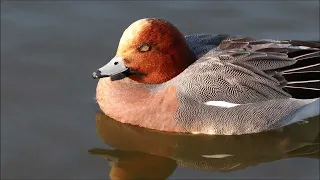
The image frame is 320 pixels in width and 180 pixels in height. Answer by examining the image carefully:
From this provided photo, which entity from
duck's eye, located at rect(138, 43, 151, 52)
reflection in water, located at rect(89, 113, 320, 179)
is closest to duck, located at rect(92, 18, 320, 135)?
duck's eye, located at rect(138, 43, 151, 52)

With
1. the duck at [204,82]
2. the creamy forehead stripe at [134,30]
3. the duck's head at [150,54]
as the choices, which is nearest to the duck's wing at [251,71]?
the duck at [204,82]

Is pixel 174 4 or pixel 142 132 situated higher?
pixel 174 4

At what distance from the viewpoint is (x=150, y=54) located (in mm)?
6430

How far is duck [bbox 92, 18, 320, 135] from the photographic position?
642 centimetres

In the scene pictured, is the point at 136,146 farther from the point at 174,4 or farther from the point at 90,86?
the point at 174,4

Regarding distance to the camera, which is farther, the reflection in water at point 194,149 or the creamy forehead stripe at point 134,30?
the reflection in water at point 194,149

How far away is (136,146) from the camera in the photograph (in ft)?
21.7

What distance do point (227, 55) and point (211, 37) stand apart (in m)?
0.38

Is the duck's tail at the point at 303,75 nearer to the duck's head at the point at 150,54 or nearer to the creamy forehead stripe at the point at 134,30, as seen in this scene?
the duck's head at the point at 150,54

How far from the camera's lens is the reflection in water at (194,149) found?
642 centimetres

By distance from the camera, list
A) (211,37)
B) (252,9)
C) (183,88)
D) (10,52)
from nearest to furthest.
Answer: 1. (183,88)
2. (211,37)
3. (10,52)
4. (252,9)

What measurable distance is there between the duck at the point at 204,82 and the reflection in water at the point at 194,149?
0.10 metres

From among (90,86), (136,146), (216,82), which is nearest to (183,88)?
(216,82)

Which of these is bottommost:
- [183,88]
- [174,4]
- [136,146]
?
[136,146]
